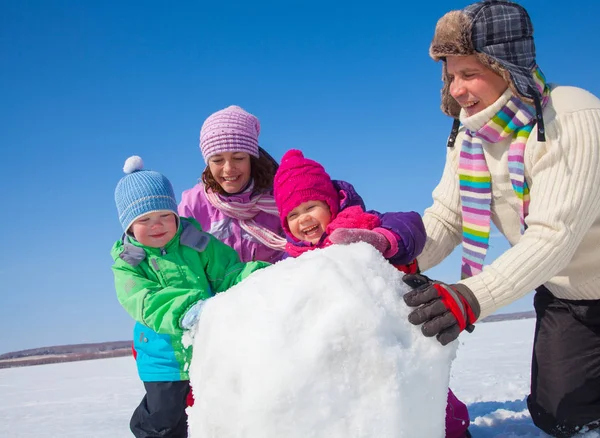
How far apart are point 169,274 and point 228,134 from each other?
940 millimetres

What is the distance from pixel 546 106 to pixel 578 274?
0.90 metres

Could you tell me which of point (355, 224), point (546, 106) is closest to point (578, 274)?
point (546, 106)

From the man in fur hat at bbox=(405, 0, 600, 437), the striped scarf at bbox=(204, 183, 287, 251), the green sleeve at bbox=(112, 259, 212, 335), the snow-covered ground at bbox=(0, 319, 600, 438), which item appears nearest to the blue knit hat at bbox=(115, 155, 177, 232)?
the green sleeve at bbox=(112, 259, 212, 335)

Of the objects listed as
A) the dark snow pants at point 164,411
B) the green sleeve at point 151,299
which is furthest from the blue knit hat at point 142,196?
the dark snow pants at point 164,411

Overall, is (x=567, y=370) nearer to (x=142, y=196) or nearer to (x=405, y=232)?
(x=405, y=232)

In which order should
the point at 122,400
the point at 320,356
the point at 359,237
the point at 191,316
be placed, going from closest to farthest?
the point at 320,356 < the point at 359,237 < the point at 191,316 < the point at 122,400

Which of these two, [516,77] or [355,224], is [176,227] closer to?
[355,224]

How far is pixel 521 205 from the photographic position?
7.84ft

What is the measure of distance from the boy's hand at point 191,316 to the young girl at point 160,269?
0.52 m

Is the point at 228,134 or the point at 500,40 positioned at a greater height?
the point at 500,40

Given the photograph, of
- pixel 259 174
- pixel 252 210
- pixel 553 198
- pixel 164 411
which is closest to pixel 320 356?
pixel 553 198

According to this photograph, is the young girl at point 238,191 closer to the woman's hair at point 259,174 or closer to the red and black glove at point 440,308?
the woman's hair at point 259,174

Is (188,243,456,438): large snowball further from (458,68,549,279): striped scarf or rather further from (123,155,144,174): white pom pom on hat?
(123,155,144,174): white pom pom on hat

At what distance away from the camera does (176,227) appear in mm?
2775
